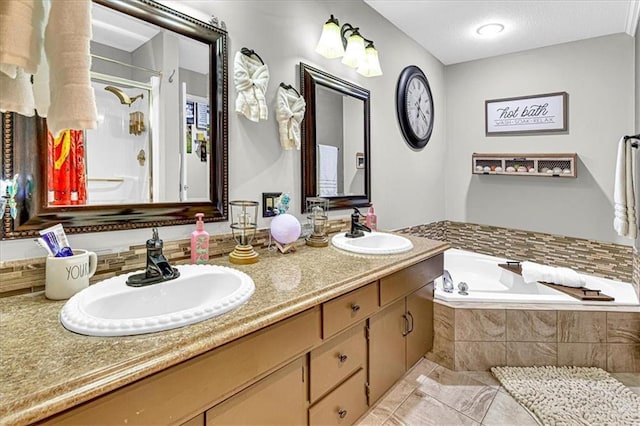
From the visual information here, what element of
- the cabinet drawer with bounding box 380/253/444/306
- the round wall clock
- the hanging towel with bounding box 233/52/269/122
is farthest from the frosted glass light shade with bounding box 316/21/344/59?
the cabinet drawer with bounding box 380/253/444/306

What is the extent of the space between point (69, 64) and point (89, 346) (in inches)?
23.2

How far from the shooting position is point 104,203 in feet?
3.88

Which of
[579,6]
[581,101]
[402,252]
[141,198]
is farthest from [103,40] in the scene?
[581,101]

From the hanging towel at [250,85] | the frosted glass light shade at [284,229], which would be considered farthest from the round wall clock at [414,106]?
the frosted glass light shade at [284,229]

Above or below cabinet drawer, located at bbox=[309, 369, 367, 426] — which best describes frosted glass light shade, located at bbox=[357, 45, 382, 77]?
above

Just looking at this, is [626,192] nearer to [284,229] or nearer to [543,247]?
[543,247]

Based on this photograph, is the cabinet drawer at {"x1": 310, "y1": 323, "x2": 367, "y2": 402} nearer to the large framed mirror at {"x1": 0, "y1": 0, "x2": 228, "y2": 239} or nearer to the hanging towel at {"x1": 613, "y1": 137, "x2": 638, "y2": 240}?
the large framed mirror at {"x1": 0, "y1": 0, "x2": 228, "y2": 239}

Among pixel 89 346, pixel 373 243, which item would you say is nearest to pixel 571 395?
pixel 373 243

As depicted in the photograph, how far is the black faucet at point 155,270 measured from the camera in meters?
1.06

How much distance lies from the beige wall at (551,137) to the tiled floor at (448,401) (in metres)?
1.41

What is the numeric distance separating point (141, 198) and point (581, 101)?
11.0 feet

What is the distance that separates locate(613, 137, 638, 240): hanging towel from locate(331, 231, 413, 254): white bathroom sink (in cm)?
154

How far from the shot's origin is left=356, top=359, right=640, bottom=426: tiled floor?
1.61 meters

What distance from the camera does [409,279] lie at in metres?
1.67
